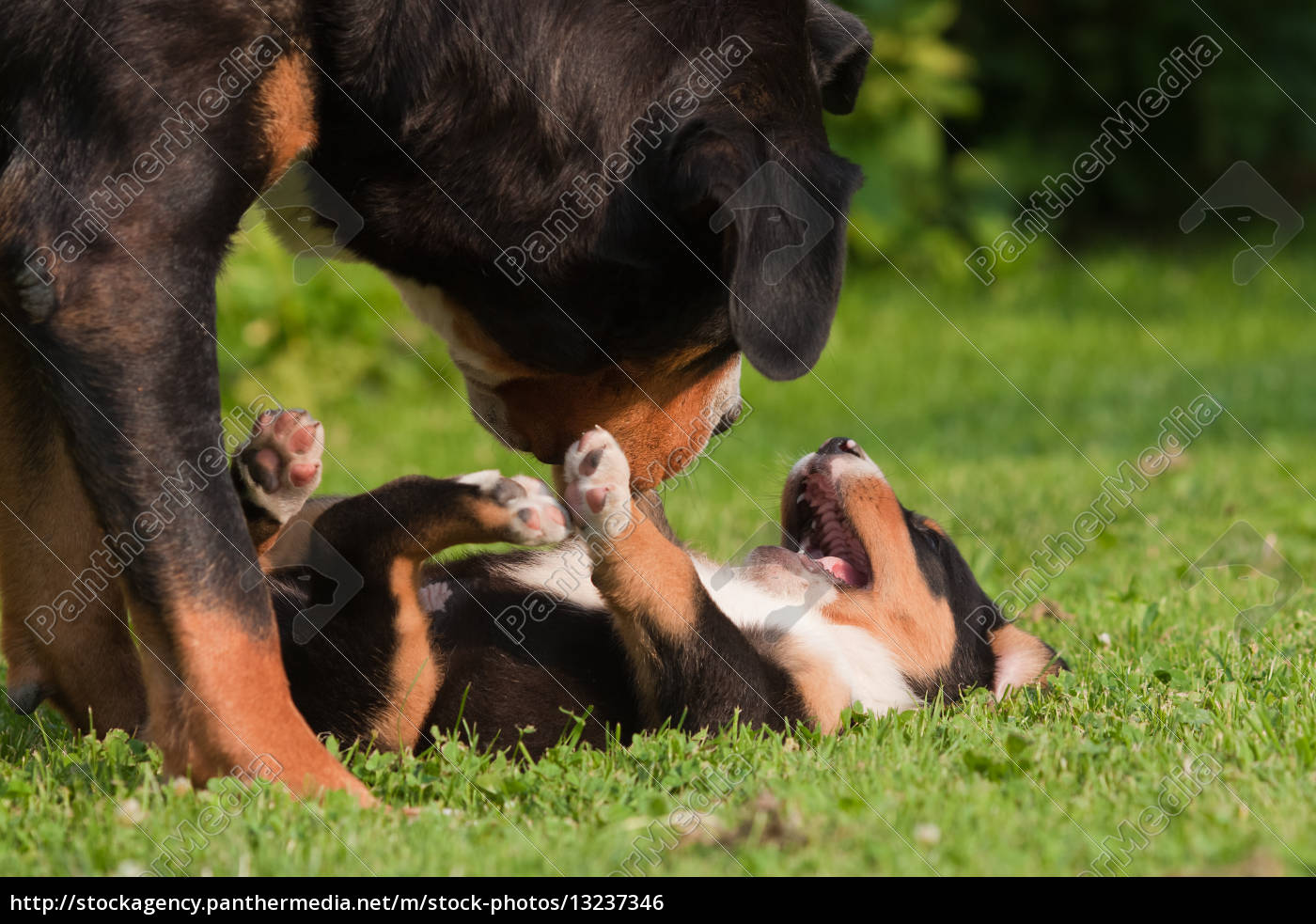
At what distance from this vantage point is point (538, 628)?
3.83 meters

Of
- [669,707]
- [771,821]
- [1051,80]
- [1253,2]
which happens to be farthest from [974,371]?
[771,821]

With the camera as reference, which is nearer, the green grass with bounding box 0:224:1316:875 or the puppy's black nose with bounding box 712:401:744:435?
Answer: the green grass with bounding box 0:224:1316:875

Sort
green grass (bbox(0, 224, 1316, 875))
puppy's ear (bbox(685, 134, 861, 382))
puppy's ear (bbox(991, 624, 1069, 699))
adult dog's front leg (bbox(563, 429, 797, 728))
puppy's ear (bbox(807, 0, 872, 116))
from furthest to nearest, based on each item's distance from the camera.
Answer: puppy's ear (bbox(991, 624, 1069, 699)) → puppy's ear (bbox(807, 0, 872, 116)) → adult dog's front leg (bbox(563, 429, 797, 728)) → puppy's ear (bbox(685, 134, 861, 382)) → green grass (bbox(0, 224, 1316, 875))

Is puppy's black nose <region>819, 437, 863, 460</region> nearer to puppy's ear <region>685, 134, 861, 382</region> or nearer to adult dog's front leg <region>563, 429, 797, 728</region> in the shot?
adult dog's front leg <region>563, 429, 797, 728</region>

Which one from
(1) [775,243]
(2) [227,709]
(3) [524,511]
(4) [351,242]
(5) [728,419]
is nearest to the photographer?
(2) [227,709]

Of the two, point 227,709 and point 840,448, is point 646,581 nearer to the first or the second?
point 227,709

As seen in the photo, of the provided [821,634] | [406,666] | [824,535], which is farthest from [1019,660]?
[406,666]

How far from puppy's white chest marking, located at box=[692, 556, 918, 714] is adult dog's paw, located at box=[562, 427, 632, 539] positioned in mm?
725

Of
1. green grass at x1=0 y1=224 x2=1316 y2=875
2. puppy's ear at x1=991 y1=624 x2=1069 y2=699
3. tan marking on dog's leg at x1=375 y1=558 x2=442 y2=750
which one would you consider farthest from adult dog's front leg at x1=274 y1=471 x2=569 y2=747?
puppy's ear at x1=991 y1=624 x2=1069 y2=699

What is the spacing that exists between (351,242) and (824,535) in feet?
5.97

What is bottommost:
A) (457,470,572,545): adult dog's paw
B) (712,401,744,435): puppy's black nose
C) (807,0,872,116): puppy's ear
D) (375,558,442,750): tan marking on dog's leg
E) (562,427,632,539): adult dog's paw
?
(375,558,442,750): tan marking on dog's leg

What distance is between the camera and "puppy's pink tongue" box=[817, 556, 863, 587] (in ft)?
14.4

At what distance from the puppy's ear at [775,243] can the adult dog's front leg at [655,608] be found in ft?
1.85
